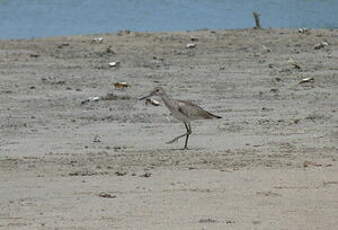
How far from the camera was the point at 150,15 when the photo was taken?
103 ft

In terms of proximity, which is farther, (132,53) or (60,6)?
(60,6)

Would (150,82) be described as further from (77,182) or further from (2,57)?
(77,182)

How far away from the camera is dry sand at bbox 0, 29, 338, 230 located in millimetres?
8820

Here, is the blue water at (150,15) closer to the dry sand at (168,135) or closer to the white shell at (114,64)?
the dry sand at (168,135)

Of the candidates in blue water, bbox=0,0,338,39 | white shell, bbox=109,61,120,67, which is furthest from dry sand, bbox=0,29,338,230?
blue water, bbox=0,0,338,39

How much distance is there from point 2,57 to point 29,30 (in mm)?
8448

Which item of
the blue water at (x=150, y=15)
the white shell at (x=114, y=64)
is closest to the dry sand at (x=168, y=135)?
the white shell at (x=114, y=64)

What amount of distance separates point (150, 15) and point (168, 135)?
18.5 m

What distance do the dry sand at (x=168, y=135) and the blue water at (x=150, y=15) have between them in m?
5.82

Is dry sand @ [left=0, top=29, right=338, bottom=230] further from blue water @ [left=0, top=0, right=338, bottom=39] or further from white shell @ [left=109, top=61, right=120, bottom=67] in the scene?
blue water @ [left=0, top=0, right=338, bottom=39]

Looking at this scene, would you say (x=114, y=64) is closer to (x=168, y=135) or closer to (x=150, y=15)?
(x=168, y=135)

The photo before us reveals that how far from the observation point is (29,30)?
2775 cm

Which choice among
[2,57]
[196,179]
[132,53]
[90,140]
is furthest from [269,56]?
[196,179]

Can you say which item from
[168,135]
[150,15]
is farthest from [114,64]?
[150,15]
